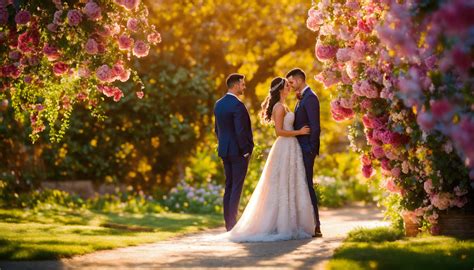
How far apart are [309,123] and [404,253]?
10.3 ft

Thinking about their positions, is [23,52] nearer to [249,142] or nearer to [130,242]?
[130,242]

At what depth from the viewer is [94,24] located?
315 inches

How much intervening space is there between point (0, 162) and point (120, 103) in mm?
2774

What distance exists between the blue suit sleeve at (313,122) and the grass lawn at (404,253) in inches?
57.6

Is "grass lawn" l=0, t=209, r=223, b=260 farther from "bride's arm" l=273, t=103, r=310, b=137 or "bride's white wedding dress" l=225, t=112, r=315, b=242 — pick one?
"bride's arm" l=273, t=103, r=310, b=137

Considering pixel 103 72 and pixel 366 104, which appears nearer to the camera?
pixel 103 72

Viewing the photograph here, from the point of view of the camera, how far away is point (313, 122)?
9.74 meters

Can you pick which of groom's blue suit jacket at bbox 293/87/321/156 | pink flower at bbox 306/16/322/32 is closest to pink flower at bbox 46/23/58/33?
pink flower at bbox 306/16/322/32

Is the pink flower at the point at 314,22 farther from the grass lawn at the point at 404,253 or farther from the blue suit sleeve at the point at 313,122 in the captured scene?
the grass lawn at the point at 404,253

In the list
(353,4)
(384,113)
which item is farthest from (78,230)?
(353,4)

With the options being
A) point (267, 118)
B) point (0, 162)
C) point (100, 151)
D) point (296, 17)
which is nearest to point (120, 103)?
point (100, 151)

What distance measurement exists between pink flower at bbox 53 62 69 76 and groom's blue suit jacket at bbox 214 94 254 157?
7.85 feet

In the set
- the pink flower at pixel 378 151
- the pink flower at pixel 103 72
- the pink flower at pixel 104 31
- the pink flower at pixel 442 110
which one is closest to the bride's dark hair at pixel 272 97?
the pink flower at pixel 378 151

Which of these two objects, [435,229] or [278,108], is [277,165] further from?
[435,229]
